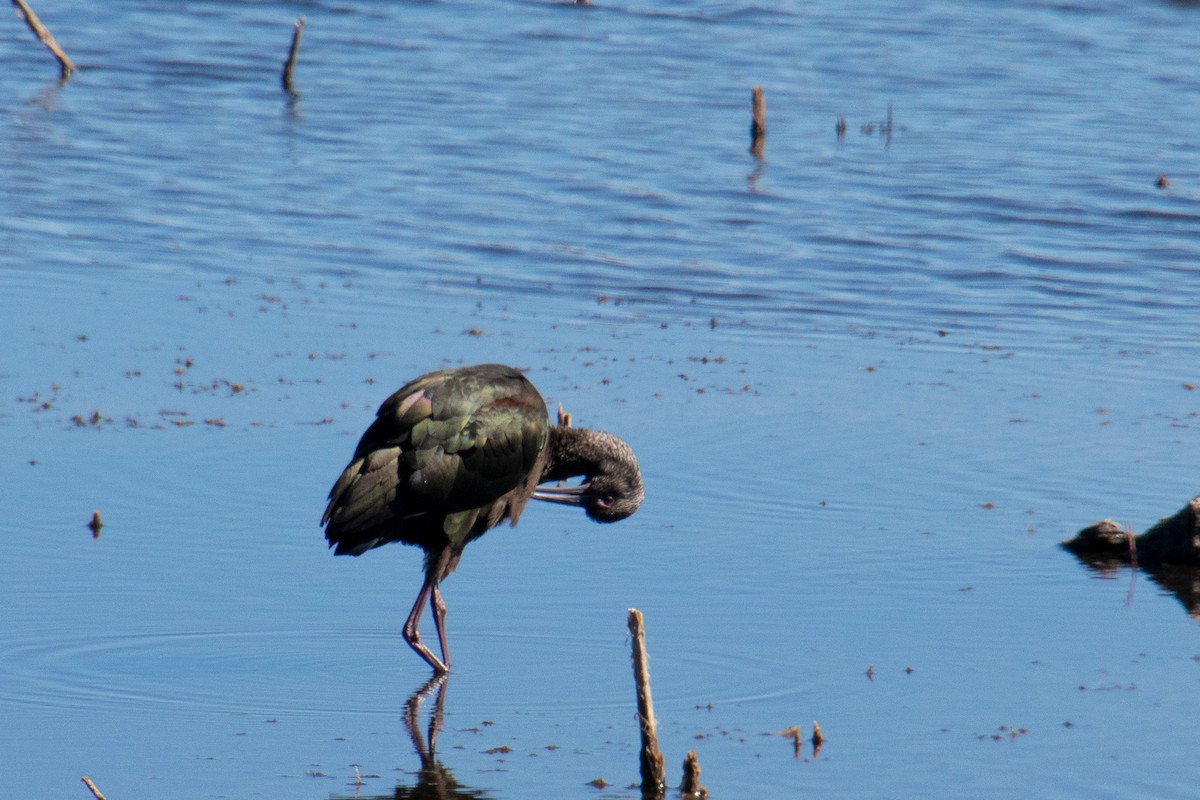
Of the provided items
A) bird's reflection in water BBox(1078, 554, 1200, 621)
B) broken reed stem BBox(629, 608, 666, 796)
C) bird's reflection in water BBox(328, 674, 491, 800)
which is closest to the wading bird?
bird's reflection in water BBox(328, 674, 491, 800)

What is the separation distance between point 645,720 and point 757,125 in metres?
17.2

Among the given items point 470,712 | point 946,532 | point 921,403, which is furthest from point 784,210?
point 470,712

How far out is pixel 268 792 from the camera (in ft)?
18.6

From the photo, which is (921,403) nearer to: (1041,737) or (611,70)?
(1041,737)

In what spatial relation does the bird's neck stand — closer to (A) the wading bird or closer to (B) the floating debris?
(A) the wading bird

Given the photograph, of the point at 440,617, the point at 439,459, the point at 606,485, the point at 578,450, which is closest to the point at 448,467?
the point at 439,459

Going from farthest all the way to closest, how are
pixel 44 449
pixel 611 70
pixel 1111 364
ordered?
pixel 611 70
pixel 1111 364
pixel 44 449

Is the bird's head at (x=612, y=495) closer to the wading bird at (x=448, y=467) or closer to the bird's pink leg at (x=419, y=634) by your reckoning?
the wading bird at (x=448, y=467)

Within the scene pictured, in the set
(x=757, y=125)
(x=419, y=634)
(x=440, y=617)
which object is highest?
(x=757, y=125)

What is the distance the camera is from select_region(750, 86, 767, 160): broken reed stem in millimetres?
21812

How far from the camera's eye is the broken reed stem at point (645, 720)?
5.50 m

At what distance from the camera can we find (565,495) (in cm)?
787

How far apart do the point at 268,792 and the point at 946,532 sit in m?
3.91

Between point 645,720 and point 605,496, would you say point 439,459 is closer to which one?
point 605,496
